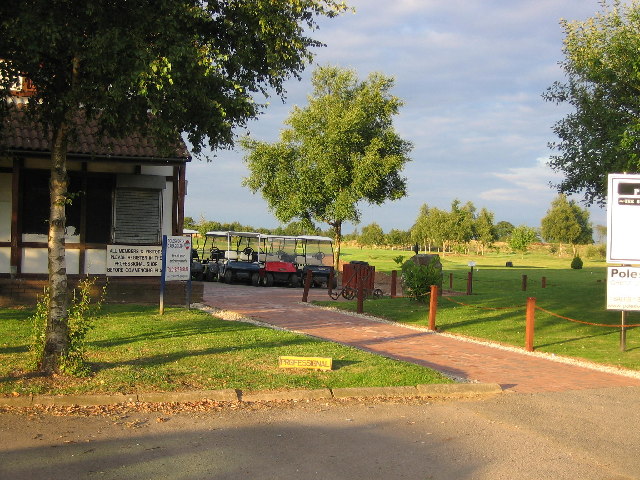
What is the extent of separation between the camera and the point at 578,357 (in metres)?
12.3

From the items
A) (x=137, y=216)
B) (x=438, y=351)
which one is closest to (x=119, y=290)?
Answer: (x=137, y=216)

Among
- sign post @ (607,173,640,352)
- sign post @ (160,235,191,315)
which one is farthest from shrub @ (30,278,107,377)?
sign post @ (607,173,640,352)

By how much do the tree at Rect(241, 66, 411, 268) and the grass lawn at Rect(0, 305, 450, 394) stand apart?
21667mm

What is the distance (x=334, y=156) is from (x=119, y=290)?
19050 mm

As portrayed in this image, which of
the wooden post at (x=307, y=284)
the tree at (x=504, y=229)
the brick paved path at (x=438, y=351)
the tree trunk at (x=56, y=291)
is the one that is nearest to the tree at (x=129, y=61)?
the tree trunk at (x=56, y=291)

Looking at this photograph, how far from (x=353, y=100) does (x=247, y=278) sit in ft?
39.5

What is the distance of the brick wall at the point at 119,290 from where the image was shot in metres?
16.0

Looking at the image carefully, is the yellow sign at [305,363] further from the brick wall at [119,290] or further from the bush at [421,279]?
the bush at [421,279]

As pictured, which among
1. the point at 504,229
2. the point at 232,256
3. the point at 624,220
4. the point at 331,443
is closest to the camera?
the point at 331,443

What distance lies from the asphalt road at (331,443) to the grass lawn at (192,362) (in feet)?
2.65

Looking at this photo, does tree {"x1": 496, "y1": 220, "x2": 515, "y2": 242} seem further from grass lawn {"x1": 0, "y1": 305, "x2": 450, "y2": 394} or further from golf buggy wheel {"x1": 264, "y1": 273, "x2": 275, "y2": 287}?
grass lawn {"x1": 0, "y1": 305, "x2": 450, "y2": 394}

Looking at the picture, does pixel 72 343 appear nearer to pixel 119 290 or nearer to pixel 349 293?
pixel 119 290

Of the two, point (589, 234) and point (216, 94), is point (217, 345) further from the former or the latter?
point (589, 234)

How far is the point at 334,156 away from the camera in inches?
1363
